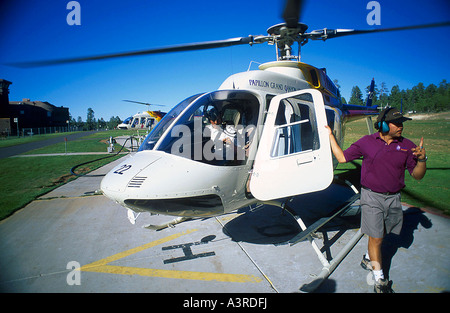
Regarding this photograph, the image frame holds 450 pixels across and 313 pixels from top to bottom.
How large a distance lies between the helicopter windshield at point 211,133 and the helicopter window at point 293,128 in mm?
400

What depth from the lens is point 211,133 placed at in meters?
3.36

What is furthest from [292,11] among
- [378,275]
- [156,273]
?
[156,273]

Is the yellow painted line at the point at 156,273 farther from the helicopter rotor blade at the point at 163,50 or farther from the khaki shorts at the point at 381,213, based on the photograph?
the helicopter rotor blade at the point at 163,50

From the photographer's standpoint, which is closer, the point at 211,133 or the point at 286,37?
the point at 211,133

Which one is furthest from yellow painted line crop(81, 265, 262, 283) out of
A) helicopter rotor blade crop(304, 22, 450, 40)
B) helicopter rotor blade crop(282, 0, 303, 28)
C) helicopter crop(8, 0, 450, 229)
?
helicopter rotor blade crop(304, 22, 450, 40)

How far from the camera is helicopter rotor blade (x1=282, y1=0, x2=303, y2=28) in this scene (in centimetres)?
272

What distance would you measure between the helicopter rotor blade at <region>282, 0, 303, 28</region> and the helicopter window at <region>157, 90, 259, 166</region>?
1079mm

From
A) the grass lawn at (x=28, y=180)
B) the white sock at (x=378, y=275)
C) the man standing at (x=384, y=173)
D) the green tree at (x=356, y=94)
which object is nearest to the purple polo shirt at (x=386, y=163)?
the man standing at (x=384, y=173)

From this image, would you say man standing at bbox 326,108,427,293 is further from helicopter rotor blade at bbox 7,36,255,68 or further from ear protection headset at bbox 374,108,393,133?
helicopter rotor blade at bbox 7,36,255,68

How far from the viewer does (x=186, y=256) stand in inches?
142

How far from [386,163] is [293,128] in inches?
48.1

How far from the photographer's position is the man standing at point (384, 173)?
263cm

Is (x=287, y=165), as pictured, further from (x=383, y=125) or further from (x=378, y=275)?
(x=378, y=275)
